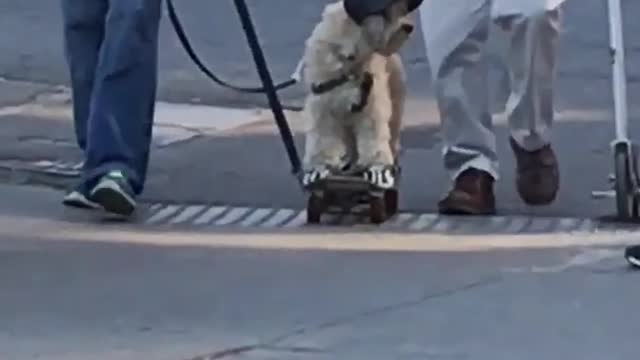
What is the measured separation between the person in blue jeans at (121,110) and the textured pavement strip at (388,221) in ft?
0.58

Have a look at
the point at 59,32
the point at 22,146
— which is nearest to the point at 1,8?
the point at 59,32

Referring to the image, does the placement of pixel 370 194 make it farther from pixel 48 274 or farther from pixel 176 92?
pixel 176 92

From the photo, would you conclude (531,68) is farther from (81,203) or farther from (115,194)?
(81,203)

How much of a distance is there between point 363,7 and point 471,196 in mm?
884

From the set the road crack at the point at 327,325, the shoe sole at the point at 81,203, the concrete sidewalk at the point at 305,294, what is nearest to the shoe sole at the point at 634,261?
the concrete sidewalk at the point at 305,294

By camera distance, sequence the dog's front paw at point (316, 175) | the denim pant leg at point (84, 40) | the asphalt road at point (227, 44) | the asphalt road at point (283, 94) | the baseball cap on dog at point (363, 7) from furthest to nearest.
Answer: the asphalt road at point (227, 44), the asphalt road at point (283, 94), the denim pant leg at point (84, 40), the dog's front paw at point (316, 175), the baseball cap on dog at point (363, 7)

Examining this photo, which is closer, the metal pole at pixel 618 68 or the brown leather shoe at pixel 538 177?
the metal pole at pixel 618 68

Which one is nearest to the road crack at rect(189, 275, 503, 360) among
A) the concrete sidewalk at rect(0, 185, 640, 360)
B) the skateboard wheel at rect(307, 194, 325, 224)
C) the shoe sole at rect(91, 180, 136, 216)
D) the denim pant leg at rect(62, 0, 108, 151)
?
the concrete sidewalk at rect(0, 185, 640, 360)

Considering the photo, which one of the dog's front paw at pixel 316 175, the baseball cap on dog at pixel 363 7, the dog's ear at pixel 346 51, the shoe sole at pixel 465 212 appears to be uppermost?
the baseball cap on dog at pixel 363 7

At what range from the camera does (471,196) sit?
26.9 feet

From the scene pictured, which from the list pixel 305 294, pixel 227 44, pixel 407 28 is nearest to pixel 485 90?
pixel 407 28

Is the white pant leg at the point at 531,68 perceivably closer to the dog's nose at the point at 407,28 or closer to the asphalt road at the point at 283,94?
the asphalt road at the point at 283,94

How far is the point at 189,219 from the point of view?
324 inches

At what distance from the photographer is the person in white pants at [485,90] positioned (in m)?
8.25
